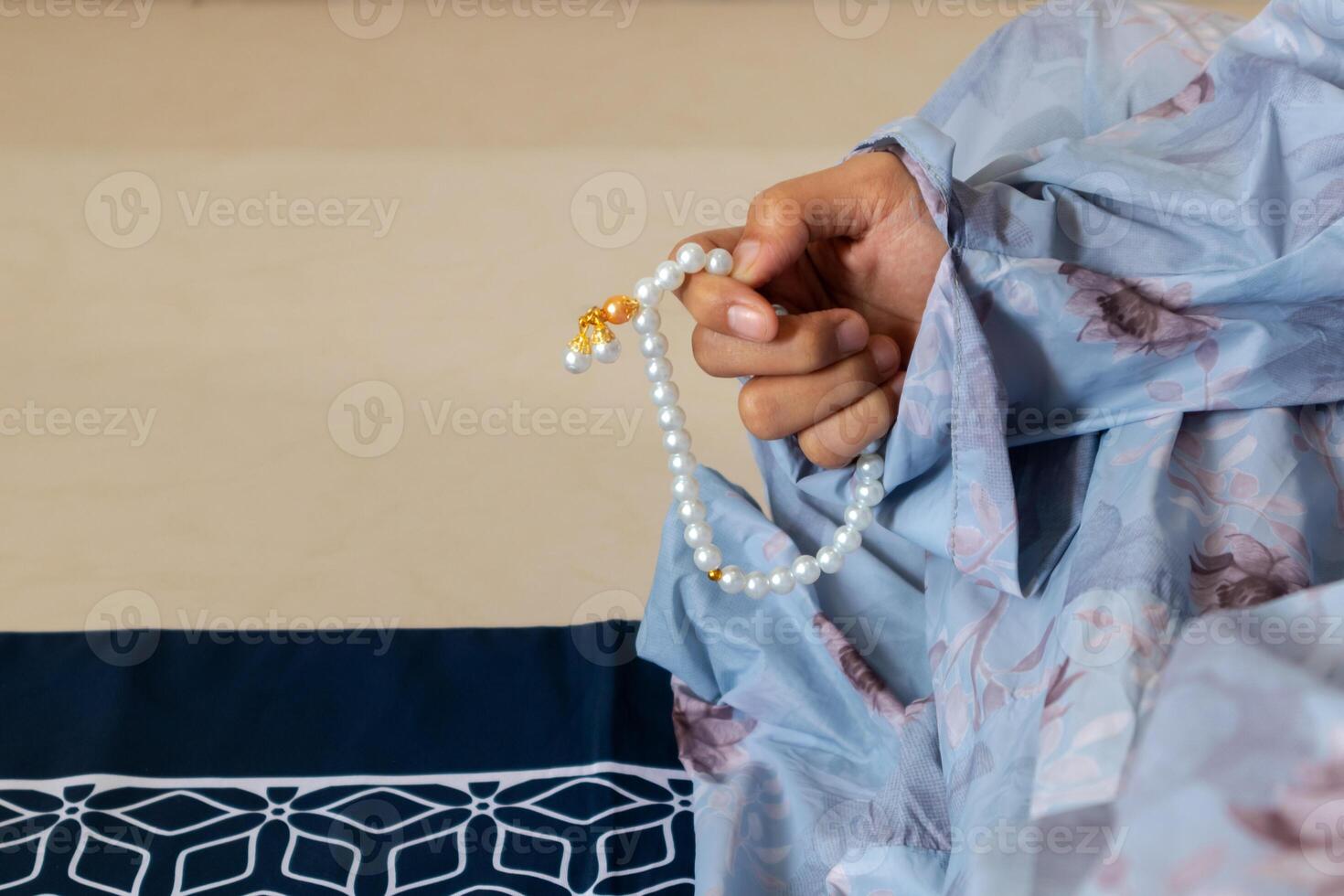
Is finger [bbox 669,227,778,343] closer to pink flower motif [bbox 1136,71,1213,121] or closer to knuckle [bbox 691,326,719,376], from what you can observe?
knuckle [bbox 691,326,719,376]

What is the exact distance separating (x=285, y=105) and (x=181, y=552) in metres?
1.08

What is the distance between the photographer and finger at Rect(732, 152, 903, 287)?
77 centimetres

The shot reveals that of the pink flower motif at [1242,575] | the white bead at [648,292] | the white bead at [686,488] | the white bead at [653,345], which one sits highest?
the white bead at [648,292]

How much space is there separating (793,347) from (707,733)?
318mm

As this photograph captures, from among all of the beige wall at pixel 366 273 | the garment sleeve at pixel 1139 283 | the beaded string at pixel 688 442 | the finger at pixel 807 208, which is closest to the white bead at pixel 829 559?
the beaded string at pixel 688 442

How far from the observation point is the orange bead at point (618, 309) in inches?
31.5

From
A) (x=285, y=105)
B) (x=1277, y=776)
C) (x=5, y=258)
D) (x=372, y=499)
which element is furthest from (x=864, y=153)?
(x=285, y=105)

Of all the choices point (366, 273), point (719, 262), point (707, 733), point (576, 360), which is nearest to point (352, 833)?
point (707, 733)

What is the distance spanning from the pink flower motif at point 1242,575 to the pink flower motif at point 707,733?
0.37 meters

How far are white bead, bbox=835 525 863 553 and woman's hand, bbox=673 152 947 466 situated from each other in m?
0.05

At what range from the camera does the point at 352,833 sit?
0.85m

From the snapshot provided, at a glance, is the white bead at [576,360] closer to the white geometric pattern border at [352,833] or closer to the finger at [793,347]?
the finger at [793,347]

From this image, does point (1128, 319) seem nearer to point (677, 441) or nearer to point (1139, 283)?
point (1139, 283)

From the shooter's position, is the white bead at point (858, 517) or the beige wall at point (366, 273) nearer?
the white bead at point (858, 517)
